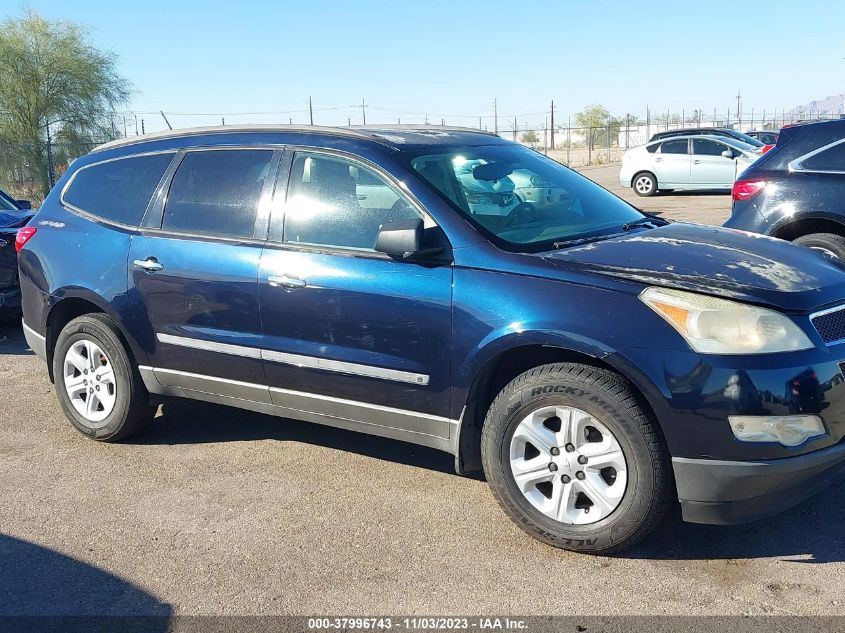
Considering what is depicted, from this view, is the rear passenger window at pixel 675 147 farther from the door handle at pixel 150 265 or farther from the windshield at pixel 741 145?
the door handle at pixel 150 265

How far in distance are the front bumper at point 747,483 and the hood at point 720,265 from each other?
24.6 inches

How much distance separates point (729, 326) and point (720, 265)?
43 cm

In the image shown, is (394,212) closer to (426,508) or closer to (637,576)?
(426,508)

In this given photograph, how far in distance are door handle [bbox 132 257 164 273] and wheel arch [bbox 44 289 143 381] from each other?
0.37 meters

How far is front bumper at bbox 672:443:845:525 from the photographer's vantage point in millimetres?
3334

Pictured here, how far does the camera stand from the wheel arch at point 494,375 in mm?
3697

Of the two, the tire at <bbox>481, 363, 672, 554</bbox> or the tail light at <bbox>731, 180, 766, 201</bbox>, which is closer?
the tire at <bbox>481, 363, 672, 554</bbox>

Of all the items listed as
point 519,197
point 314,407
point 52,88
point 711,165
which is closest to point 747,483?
point 519,197

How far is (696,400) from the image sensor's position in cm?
333

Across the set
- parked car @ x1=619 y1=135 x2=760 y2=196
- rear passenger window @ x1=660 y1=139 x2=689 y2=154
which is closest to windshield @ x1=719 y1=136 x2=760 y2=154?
parked car @ x1=619 y1=135 x2=760 y2=196

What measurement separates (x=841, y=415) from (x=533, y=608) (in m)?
1.44

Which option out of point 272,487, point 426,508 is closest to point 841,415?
point 426,508

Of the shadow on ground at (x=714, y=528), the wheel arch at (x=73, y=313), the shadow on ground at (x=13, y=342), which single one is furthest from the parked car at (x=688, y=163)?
the wheel arch at (x=73, y=313)

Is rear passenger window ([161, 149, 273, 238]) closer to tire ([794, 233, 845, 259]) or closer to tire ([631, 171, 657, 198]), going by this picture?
tire ([794, 233, 845, 259])
